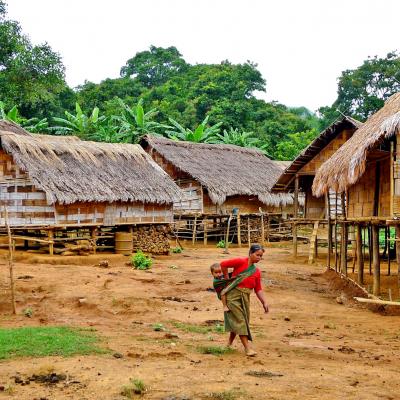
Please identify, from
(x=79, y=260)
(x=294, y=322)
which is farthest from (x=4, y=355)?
(x=79, y=260)

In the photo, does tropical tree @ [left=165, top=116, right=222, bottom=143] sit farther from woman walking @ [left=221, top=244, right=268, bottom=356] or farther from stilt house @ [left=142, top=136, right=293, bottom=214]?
woman walking @ [left=221, top=244, right=268, bottom=356]

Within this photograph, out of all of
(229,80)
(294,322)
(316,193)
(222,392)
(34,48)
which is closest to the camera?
(222,392)

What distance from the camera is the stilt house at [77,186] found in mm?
19969

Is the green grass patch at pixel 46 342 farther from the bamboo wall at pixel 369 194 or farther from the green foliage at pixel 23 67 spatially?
the green foliage at pixel 23 67

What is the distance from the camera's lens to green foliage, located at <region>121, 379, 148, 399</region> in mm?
6454

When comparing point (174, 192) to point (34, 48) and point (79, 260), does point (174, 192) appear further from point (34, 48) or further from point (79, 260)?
point (34, 48)

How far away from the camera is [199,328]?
10.6 meters

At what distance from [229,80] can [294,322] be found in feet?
114

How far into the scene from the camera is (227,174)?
103 feet

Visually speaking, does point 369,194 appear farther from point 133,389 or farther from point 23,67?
point 23,67

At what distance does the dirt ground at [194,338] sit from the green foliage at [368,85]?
2746 cm

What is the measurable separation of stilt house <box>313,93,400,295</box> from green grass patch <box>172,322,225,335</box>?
390 cm

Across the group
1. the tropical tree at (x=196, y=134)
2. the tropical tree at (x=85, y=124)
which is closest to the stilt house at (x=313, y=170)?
the tropical tree at (x=196, y=134)

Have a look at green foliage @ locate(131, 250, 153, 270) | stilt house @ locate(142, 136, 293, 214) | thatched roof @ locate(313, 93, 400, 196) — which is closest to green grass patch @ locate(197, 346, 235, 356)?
thatched roof @ locate(313, 93, 400, 196)
